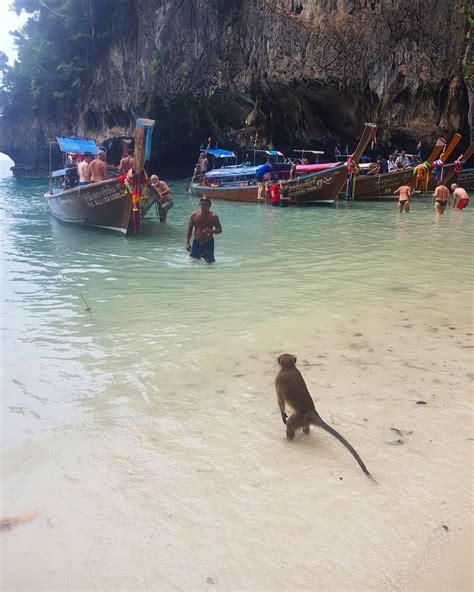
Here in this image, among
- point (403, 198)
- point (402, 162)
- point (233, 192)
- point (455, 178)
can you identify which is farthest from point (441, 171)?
point (233, 192)

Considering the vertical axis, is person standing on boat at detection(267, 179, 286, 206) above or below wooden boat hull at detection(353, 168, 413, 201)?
below

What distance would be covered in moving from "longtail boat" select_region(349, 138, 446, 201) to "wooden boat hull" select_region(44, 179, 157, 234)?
11171 millimetres

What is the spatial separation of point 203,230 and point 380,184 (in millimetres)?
14271

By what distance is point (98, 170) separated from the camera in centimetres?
1181

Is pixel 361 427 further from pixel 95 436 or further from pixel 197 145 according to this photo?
pixel 197 145

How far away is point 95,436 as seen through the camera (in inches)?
117

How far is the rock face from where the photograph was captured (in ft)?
68.4

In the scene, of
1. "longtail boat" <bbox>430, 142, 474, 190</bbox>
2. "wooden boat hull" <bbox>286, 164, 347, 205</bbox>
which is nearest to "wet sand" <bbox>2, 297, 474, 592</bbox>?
"wooden boat hull" <bbox>286, 164, 347, 205</bbox>

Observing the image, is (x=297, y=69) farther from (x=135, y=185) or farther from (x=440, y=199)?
(x=135, y=185)

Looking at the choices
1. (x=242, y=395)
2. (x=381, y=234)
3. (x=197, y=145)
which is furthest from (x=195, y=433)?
(x=197, y=145)

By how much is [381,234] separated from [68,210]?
7955 millimetres

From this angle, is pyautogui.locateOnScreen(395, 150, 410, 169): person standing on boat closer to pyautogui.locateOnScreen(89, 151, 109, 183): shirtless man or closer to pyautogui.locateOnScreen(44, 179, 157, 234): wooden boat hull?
pyautogui.locateOnScreen(44, 179, 157, 234): wooden boat hull

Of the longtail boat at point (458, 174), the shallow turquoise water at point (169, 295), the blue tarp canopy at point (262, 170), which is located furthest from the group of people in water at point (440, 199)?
the blue tarp canopy at point (262, 170)

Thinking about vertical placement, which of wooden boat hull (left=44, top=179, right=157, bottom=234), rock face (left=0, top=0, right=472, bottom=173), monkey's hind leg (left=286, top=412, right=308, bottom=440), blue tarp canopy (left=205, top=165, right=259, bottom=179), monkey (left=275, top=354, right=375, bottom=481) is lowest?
monkey's hind leg (left=286, top=412, right=308, bottom=440)
